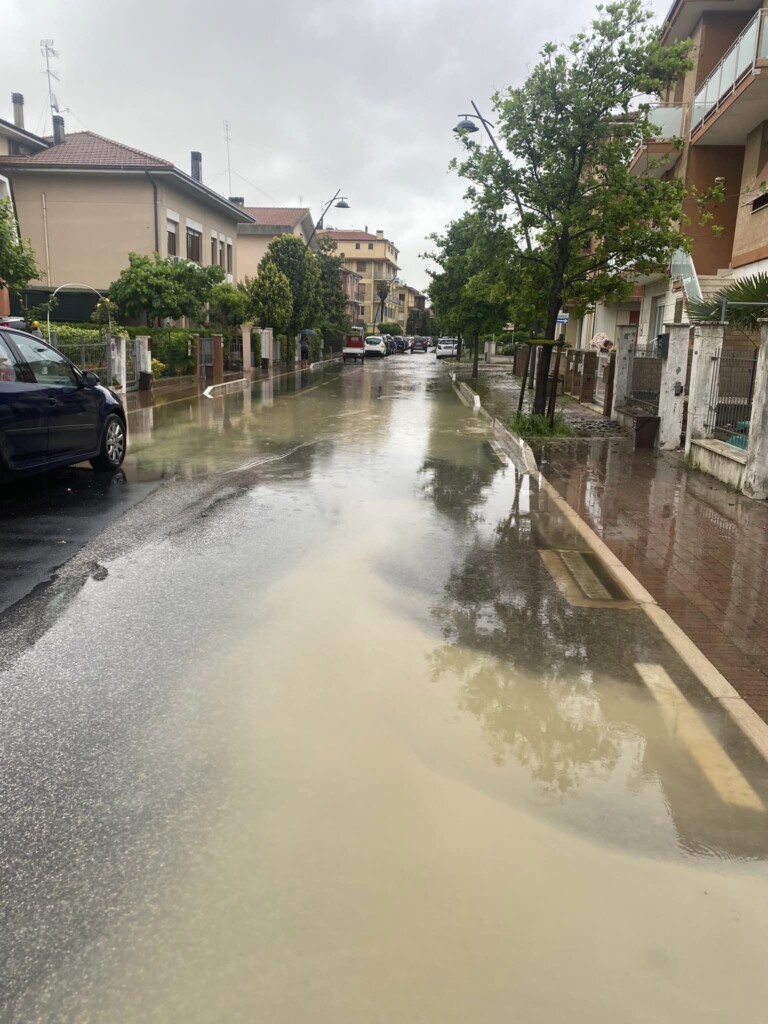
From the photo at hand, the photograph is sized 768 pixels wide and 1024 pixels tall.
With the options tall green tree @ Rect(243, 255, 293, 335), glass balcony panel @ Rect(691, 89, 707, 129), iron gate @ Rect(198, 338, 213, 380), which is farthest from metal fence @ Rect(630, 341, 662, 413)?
tall green tree @ Rect(243, 255, 293, 335)

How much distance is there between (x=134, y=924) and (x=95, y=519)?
6368 millimetres

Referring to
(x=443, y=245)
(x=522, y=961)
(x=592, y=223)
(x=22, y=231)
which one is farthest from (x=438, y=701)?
(x=443, y=245)

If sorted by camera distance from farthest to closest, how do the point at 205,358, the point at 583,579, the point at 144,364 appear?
the point at 205,358 < the point at 144,364 < the point at 583,579

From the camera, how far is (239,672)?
4.80m

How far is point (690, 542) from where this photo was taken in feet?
27.2

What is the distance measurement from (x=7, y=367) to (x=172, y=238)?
89.9 ft

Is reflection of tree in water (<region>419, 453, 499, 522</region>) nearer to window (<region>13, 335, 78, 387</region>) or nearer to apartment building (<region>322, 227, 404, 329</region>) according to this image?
window (<region>13, 335, 78, 387</region>)

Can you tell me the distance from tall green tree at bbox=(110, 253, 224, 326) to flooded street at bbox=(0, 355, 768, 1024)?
868 inches

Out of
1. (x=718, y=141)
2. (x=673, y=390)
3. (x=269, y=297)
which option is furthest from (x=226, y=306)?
(x=673, y=390)

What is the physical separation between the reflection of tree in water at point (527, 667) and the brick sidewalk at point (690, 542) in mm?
823

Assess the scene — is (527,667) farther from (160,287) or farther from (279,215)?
(279,215)

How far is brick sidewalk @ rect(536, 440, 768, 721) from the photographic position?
5.62 meters

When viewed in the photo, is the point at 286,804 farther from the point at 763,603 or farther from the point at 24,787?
the point at 763,603

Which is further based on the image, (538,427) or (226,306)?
(226,306)
